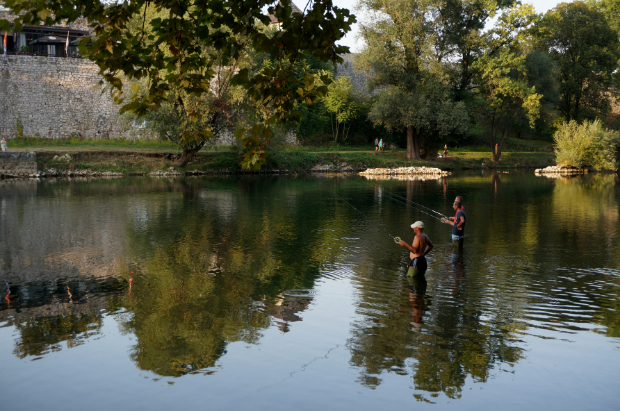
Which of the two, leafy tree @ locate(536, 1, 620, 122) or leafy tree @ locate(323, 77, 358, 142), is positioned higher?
leafy tree @ locate(536, 1, 620, 122)

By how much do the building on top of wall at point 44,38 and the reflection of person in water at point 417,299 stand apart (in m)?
50.3

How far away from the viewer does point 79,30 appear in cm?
5525

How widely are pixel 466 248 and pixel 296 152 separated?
36447mm

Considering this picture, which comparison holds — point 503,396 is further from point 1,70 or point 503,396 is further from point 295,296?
point 1,70

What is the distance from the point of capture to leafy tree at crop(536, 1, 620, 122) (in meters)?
63.1

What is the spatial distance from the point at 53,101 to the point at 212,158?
18.4 m

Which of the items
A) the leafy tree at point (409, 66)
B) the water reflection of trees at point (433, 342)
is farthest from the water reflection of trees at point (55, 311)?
the leafy tree at point (409, 66)

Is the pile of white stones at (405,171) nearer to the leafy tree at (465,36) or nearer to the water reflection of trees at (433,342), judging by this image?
the leafy tree at (465,36)

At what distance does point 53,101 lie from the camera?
53.9 m

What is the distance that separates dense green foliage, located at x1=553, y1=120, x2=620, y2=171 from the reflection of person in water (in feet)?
151

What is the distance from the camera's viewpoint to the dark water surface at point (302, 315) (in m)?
7.25

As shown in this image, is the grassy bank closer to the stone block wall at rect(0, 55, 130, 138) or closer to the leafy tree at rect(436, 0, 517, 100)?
the stone block wall at rect(0, 55, 130, 138)

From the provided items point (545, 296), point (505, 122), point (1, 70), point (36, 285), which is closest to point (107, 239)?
point (36, 285)

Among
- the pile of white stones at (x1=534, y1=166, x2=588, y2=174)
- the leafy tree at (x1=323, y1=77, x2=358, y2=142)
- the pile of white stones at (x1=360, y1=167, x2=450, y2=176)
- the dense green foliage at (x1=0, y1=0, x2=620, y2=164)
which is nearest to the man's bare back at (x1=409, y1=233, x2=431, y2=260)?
the dense green foliage at (x1=0, y1=0, x2=620, y2=164)
